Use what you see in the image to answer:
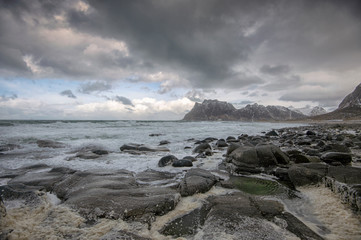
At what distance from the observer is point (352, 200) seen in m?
3.46

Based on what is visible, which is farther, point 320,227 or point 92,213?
point 92,213

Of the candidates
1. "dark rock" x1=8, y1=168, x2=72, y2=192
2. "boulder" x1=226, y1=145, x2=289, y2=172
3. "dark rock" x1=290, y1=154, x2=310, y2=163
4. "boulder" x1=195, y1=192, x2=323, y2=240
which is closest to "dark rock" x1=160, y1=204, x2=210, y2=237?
"boulder" x1=195, y1=192, x2=323, y2=240

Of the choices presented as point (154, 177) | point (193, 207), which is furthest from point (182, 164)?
point (193, 207)

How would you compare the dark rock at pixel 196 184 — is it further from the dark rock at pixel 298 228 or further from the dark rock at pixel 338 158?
the dark rock at pixel 338 158

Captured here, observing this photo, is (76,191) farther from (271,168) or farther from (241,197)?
(271,168)

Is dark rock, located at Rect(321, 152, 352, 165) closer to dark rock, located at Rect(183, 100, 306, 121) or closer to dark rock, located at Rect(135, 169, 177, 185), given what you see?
dark rock, located at Rect(135, 169, 177, 185)

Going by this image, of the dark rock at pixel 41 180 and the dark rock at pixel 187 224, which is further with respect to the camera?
the dark rock at pixel 41 180

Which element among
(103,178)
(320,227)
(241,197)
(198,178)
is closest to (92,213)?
(103,178)

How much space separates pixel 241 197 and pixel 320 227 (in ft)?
4.98

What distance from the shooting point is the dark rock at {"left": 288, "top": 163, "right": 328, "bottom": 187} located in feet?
15.8

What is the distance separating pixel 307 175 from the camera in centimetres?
492

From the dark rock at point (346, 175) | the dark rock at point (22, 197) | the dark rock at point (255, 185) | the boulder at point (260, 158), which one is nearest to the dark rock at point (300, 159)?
the boulder at point (260, 158)

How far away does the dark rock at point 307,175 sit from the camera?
15.8ft

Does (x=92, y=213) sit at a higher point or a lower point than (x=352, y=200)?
lower
